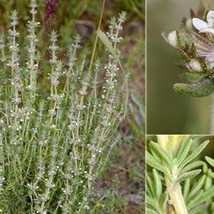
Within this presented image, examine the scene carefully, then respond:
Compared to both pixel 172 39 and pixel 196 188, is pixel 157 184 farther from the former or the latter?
pixel 172 39

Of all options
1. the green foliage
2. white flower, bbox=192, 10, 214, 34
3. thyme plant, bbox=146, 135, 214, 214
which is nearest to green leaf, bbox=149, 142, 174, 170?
thyme plant, bbox=146, 135, 214, 214

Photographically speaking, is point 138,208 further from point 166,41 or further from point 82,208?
point 166,41

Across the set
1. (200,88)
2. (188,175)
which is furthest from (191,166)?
(200,88)

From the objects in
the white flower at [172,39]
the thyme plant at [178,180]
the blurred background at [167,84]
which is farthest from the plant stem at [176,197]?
the white flower at [172,39]

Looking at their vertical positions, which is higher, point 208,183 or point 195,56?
point 195,56

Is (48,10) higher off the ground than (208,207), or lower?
higher

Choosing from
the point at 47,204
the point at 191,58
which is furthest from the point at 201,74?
the point at 47,204
